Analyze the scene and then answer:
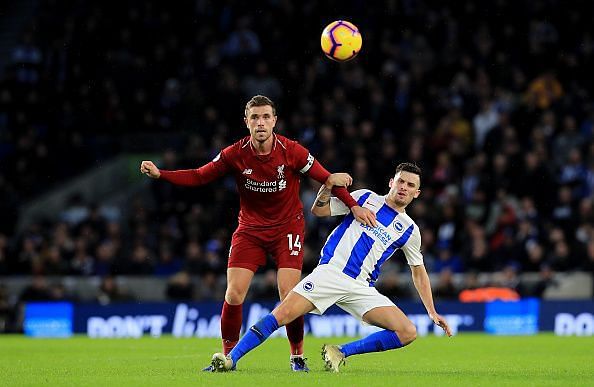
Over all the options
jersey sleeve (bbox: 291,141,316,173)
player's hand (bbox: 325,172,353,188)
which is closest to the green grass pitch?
player's hand (bbox: 325,172,353,188)

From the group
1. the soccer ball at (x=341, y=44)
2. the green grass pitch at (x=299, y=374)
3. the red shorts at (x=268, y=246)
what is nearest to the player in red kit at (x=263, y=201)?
the red shorts at (x=268, y=246)

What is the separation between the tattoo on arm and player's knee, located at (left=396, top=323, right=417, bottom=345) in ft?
3.95

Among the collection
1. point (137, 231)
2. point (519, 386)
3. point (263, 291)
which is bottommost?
point (519, 386)

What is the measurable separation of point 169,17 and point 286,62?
343 cm

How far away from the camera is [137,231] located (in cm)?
2150

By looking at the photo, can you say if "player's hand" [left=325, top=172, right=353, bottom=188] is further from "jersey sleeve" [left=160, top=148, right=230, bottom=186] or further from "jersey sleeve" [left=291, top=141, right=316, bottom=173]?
"jersey sleeve" [left=160, top=148, right=230, bottom=186]

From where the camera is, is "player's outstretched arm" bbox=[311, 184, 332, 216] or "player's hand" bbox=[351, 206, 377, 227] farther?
"player's outstretched arm" bbox=[311, 184, 332, 216]

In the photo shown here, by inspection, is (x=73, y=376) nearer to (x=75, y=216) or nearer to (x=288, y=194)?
(x=288, y=194)

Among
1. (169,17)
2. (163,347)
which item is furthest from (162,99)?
(163,347)

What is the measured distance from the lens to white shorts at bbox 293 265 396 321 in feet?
29.7

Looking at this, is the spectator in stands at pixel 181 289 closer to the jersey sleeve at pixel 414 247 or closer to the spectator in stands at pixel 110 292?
the spectator in stands at pixel 110 292

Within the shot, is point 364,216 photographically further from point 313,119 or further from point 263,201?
point 313,119

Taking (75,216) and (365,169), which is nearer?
(365,169)

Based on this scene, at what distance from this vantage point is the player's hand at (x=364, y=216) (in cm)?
927
